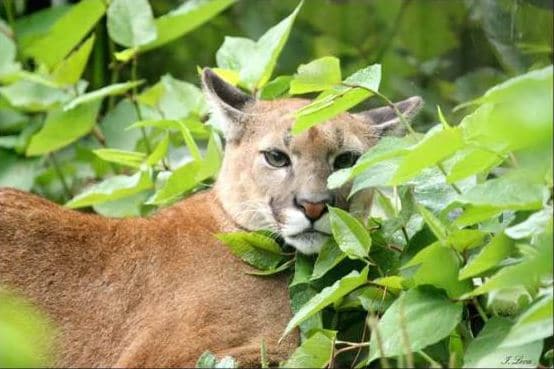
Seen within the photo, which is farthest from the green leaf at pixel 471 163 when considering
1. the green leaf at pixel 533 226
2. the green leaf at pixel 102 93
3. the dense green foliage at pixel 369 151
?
the green leaf at pixel 102 93

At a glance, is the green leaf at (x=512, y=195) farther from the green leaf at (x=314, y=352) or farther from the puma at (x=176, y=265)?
the puma at (x=176, y=265)

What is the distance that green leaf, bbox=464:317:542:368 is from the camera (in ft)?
13.5

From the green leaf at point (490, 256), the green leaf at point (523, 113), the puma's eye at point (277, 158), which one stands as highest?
the green leaf at point (523, 113)

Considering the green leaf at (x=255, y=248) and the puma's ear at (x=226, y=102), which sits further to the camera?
the puma's ear at (x=226, y=102)

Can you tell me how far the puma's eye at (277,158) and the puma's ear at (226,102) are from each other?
29 cm

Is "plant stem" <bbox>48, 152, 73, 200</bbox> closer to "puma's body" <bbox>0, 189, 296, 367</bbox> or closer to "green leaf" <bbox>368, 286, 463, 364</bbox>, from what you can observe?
"puma's body" <bbox>0, 189, 296, 367</bbox>

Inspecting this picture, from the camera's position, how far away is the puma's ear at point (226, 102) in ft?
19.2

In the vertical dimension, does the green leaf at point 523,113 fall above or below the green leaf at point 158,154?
above

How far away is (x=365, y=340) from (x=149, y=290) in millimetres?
850

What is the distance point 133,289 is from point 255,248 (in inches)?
20.0

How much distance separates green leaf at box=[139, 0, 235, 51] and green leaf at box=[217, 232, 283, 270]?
2.50 m

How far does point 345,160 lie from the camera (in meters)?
5.49

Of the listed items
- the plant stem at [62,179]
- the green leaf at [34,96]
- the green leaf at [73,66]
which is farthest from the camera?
the plant stem at [62,179]

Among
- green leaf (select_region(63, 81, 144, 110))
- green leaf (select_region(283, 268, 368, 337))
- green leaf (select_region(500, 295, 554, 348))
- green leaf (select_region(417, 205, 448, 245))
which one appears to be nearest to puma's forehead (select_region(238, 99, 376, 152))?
green leaf (select_region(283, 268, 368, 337))
